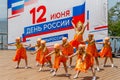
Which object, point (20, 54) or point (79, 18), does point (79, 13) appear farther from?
point (20, 54)

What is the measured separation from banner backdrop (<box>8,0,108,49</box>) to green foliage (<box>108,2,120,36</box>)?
1937cm

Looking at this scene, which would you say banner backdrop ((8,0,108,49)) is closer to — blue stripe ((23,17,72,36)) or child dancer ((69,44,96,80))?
blue stripe ((23,17,72,36))

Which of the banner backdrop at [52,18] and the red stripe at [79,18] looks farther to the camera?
the red stripe at [79,18]

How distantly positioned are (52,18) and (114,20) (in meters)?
21.9

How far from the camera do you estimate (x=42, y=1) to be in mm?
19766

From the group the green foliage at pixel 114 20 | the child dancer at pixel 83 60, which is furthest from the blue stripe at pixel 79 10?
the green foliage at pixel 114 20

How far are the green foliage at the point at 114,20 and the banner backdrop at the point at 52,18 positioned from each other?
762 inches

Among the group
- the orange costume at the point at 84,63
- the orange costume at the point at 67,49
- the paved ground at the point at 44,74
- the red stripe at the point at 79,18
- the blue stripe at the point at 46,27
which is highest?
the red stripe at the point at 79,18

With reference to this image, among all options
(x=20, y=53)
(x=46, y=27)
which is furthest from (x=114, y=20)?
(x=20, y=53)

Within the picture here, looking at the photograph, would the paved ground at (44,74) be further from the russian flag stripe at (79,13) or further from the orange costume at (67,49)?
the russian flag stripe at (79,13)

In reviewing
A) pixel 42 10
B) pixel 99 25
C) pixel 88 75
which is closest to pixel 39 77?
pixel 88 75

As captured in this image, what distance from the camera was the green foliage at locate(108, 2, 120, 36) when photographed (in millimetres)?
38562

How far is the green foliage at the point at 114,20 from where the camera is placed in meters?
38.6

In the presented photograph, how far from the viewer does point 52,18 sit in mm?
19469
